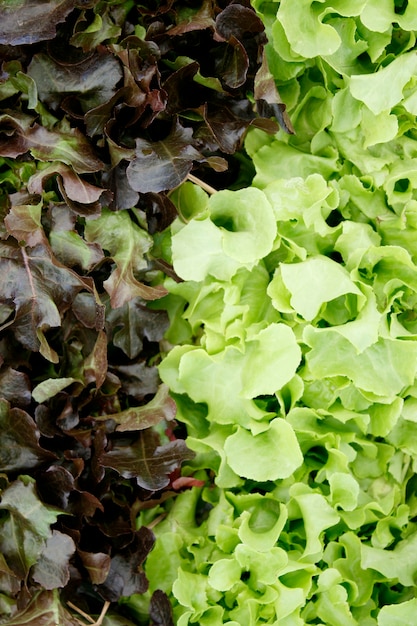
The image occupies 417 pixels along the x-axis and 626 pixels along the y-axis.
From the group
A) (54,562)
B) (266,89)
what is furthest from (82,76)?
(54,562)

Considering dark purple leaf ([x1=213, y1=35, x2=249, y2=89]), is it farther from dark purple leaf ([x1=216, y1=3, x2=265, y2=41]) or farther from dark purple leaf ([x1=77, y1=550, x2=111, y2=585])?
dark purple leaf ([x1=77, y1=550, x2=111, y2=585])

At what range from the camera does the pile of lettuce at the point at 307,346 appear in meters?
1.18

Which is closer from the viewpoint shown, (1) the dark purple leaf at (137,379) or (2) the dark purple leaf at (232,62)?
(2) the dark purple leaf at (232,62)

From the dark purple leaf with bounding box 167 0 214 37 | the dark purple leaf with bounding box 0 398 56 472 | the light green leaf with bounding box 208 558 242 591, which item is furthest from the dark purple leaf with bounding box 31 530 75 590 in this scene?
the dark purple leaf with bounding box 167 0 214 37

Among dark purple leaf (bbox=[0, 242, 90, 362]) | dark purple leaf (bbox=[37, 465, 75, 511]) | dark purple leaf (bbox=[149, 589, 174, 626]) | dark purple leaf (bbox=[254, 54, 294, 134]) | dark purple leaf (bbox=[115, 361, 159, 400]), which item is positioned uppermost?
dark purple leaf (bbox=[254, 54, 294, 134])

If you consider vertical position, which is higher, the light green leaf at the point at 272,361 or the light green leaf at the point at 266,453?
the light green leaf at the point at 272,361

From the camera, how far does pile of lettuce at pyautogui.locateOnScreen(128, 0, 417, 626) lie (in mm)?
1180

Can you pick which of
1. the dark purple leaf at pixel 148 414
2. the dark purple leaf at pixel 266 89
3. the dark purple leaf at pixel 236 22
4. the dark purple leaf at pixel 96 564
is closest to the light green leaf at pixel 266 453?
the dark purple leaf at pixel 148 414

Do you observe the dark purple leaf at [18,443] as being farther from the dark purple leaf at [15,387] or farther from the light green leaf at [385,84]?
the light green leaf at [385,84]

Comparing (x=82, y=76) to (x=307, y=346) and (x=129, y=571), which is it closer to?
(x=307, y=346)

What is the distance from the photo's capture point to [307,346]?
4.01ft

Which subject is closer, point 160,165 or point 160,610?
point 160,165

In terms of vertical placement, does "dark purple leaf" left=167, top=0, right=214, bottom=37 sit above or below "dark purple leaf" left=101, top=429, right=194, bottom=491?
above

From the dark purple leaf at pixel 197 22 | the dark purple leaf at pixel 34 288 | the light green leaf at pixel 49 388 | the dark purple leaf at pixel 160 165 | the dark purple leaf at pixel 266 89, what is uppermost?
the dark purple leaf at pixel 197 22
